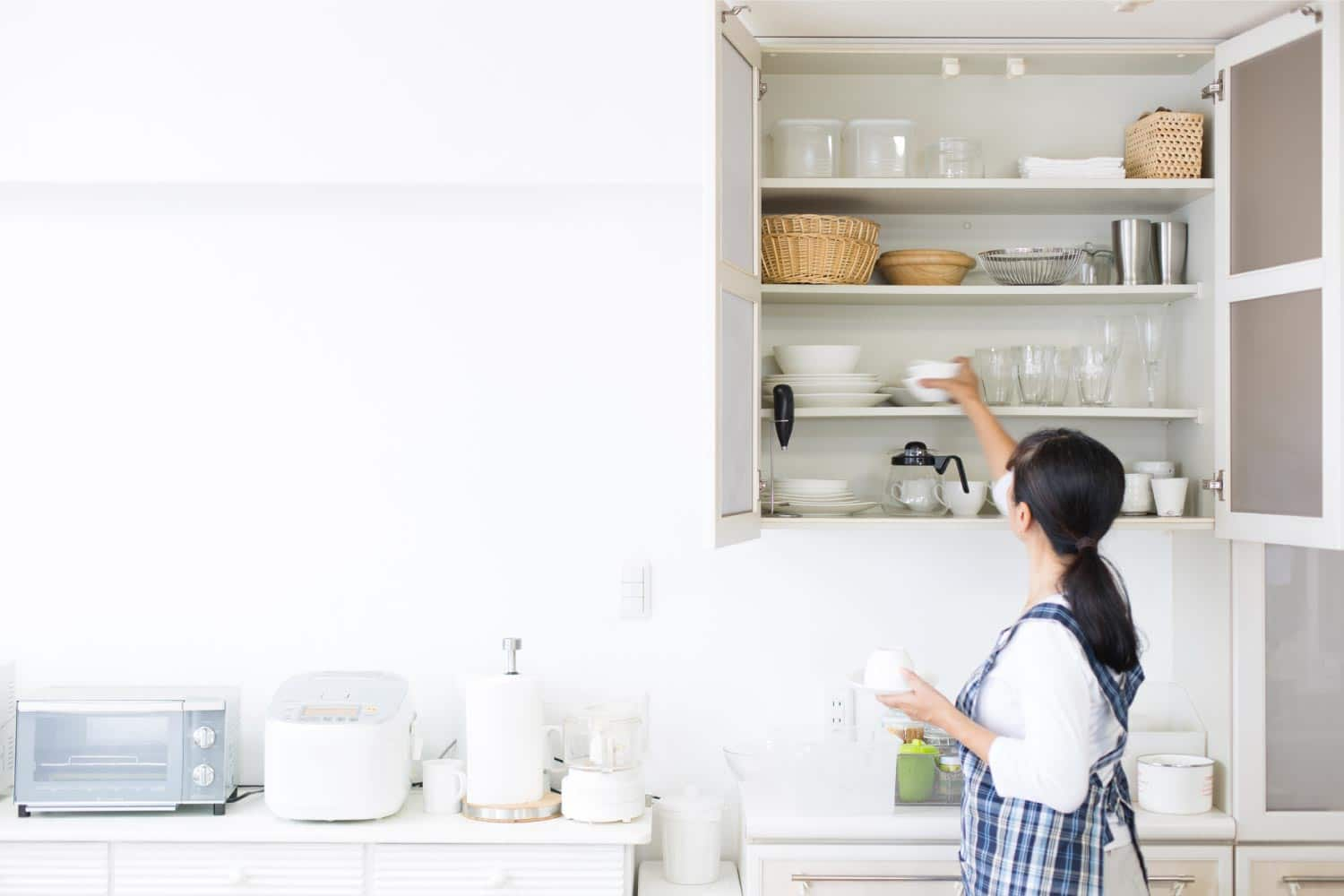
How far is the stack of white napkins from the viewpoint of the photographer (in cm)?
254

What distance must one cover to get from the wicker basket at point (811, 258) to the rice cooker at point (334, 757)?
1254mm

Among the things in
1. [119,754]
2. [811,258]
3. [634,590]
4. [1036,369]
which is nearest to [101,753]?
[119,754]

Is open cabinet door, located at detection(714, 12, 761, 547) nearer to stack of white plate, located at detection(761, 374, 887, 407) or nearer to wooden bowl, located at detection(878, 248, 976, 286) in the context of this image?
stack of white plate, located at detection(761, 374, 887, 407)

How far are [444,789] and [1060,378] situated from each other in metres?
1.63

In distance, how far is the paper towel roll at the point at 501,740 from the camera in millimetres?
2490

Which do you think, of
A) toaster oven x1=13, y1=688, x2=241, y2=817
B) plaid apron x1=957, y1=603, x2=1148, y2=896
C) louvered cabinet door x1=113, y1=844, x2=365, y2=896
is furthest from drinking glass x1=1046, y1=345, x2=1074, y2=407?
toaster oven x1=13, y1=688, x2=241, y2=817

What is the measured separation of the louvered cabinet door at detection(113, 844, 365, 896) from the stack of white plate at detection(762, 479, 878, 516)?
3.78 feet

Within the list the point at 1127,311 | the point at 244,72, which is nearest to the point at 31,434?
the point at 244,72

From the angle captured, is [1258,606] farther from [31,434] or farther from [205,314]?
[31,434]

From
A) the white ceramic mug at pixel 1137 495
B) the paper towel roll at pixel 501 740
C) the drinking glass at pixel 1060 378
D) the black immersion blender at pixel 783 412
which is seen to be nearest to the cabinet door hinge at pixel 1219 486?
the white ceramic mug at pixel 1137 495

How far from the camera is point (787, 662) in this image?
280cm

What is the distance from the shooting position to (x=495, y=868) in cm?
242

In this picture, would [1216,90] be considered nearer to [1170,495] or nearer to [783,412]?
[1170,495]

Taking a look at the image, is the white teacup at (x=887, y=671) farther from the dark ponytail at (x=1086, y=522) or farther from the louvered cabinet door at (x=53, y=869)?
the louvered cabinet door at (x=53, y=869)
